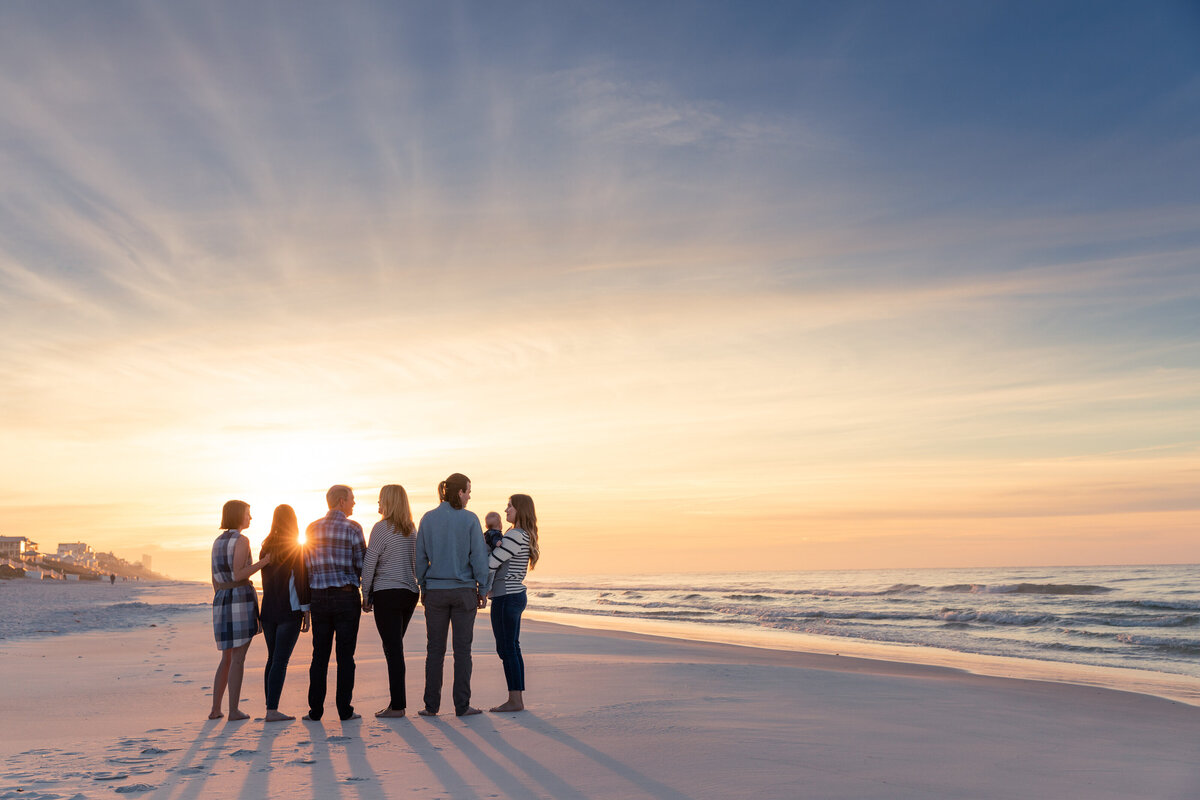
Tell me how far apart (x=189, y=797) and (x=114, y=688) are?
5.41m

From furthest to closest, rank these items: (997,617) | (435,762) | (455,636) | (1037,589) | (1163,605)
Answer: (1037,589), (1163,605), (997,617), (455,636), (435,762)

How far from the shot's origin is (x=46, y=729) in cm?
656

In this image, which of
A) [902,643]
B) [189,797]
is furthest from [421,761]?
[902,643]

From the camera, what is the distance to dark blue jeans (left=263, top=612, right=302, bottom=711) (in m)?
6.80

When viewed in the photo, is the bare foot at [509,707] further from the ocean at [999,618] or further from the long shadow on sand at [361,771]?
the ocean at [999,618]

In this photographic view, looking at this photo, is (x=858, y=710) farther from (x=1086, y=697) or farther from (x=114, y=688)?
(x=114, y=688)

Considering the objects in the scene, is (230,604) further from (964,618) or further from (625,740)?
(964,618)

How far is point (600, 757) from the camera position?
5.45 m

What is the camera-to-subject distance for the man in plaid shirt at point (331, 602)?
688 cm

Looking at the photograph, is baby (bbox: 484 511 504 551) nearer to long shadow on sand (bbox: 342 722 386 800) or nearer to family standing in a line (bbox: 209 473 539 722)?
family standing in a line (bbox: 209 473 539 722)

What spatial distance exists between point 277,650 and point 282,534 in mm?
957

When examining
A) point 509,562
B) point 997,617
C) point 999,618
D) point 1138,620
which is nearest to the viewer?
point 509,562

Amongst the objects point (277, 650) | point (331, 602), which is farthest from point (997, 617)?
point (277, 650)

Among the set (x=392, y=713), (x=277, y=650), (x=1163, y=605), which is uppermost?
(x=277, y=650)
